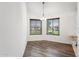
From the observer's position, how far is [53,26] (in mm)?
7012

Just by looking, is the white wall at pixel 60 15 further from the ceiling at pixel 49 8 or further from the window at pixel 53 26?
the window at pixel 53 26

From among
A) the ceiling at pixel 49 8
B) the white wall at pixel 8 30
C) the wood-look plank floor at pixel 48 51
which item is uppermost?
the ceiling at pixel 49 8

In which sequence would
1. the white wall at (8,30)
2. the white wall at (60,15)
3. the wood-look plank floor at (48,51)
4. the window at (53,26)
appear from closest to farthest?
the white wall at (8,30)
the wood-look plank floor at (48,51)
the white wall at (60,15)
the window at (53,26)

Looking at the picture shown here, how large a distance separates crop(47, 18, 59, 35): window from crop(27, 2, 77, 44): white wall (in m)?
0.23

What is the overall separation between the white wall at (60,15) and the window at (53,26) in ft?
0.75

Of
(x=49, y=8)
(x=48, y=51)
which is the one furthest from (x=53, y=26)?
(x=48, y=51)

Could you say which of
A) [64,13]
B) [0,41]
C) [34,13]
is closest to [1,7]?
[0,41]

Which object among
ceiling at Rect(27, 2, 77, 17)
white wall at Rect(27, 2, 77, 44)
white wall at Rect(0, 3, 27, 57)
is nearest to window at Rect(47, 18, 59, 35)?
white wall at Rect(27, 2, 77, 44)

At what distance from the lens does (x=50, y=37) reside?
7.12 metres

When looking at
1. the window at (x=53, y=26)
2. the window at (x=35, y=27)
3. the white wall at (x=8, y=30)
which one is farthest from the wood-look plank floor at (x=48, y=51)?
the window at (x=35, y=27)

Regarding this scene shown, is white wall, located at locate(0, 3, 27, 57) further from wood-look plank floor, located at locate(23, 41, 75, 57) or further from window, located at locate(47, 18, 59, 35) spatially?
window, located at locate(47, 18, 59, 35)

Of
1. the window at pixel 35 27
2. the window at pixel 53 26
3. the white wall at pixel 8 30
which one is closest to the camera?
the white wall at pixel 8 30

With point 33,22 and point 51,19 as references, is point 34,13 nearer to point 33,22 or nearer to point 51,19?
point 33,22

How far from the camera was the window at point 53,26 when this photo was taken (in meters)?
6.87
